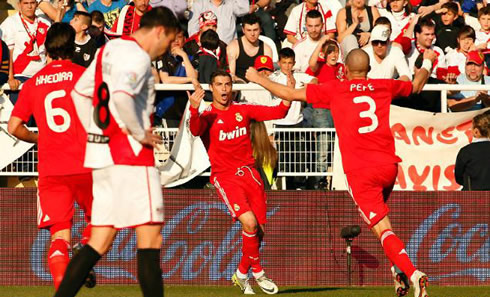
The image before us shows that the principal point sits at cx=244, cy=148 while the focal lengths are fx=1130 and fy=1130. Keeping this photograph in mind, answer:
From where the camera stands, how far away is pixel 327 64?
16.1m

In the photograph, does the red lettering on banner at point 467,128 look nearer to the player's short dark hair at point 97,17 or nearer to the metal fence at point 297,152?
the metal fence at point 297,152

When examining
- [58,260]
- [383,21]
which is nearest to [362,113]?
[58,260]

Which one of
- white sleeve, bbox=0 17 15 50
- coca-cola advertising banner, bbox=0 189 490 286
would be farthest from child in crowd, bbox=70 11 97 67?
coca-cola advertising banner, bbox=0 189 490 286

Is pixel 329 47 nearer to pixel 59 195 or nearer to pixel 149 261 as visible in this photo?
pixel 59 195

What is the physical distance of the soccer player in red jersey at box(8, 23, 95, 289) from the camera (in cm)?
1023

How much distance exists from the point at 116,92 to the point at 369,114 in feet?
13.4

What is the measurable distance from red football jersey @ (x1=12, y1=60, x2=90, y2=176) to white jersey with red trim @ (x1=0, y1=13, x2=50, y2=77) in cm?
598

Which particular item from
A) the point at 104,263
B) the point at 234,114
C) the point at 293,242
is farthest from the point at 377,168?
the point at 104,263

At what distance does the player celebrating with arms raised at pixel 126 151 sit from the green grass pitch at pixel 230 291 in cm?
485

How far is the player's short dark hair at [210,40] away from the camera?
16.0 meters

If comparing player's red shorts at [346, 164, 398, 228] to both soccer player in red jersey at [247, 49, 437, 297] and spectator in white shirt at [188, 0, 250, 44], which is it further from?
spectator in white shirt at [188, 0, 250, 44]

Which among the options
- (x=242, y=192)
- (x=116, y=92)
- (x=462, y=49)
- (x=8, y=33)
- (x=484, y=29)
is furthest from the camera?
(x=484, y=29)

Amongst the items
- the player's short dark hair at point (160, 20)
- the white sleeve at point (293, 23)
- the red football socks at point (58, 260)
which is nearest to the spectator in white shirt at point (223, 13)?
the white sleeve at point (293, 23)

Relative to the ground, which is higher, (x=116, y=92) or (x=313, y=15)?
(x=313, y=15)
